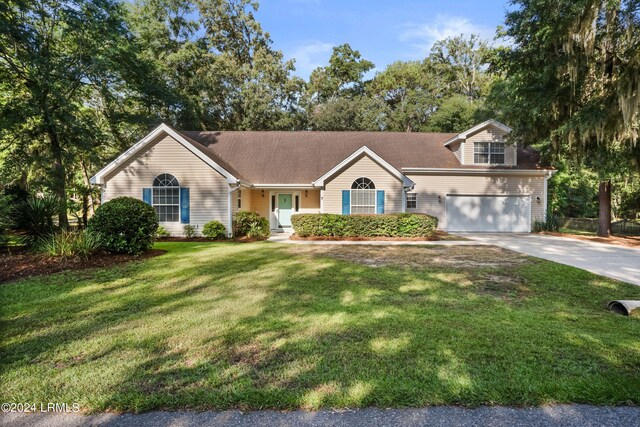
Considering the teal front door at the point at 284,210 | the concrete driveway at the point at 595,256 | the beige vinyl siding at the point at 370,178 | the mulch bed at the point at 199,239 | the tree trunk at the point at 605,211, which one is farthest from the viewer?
the teal front door at the point at 284,210

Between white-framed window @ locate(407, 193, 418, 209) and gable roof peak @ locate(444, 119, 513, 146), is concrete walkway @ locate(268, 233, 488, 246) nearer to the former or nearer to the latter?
white-framed window @ locate(407, 193, 418, 209)

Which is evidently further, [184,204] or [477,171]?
[477,171]

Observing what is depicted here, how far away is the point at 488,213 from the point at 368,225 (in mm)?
7924

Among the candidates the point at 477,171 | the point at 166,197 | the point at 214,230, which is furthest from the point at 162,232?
the point at 477,171

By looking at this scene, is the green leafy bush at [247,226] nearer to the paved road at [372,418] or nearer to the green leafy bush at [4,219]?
the green leafy bush at [4,219]

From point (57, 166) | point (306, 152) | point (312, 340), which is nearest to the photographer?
point (312, 340)

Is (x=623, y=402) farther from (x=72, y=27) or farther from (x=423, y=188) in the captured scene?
(x=72, y=27)

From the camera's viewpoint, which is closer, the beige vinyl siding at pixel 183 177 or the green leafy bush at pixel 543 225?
the beige vinyl siding at pixel 183 177

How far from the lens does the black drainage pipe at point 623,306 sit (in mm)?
4758

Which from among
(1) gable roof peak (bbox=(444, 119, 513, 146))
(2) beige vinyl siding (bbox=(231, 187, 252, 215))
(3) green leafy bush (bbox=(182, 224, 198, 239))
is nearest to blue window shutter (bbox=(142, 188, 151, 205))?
(3) green leafy bush (bbox=(182, 224, 198, 239))

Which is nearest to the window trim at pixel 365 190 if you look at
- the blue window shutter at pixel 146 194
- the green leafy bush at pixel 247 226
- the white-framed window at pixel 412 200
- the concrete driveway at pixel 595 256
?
the white-framed window at pixel 412 200

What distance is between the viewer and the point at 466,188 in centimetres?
1739

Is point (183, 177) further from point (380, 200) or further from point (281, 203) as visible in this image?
point (380, 200)

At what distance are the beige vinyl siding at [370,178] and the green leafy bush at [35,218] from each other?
32.7ft
